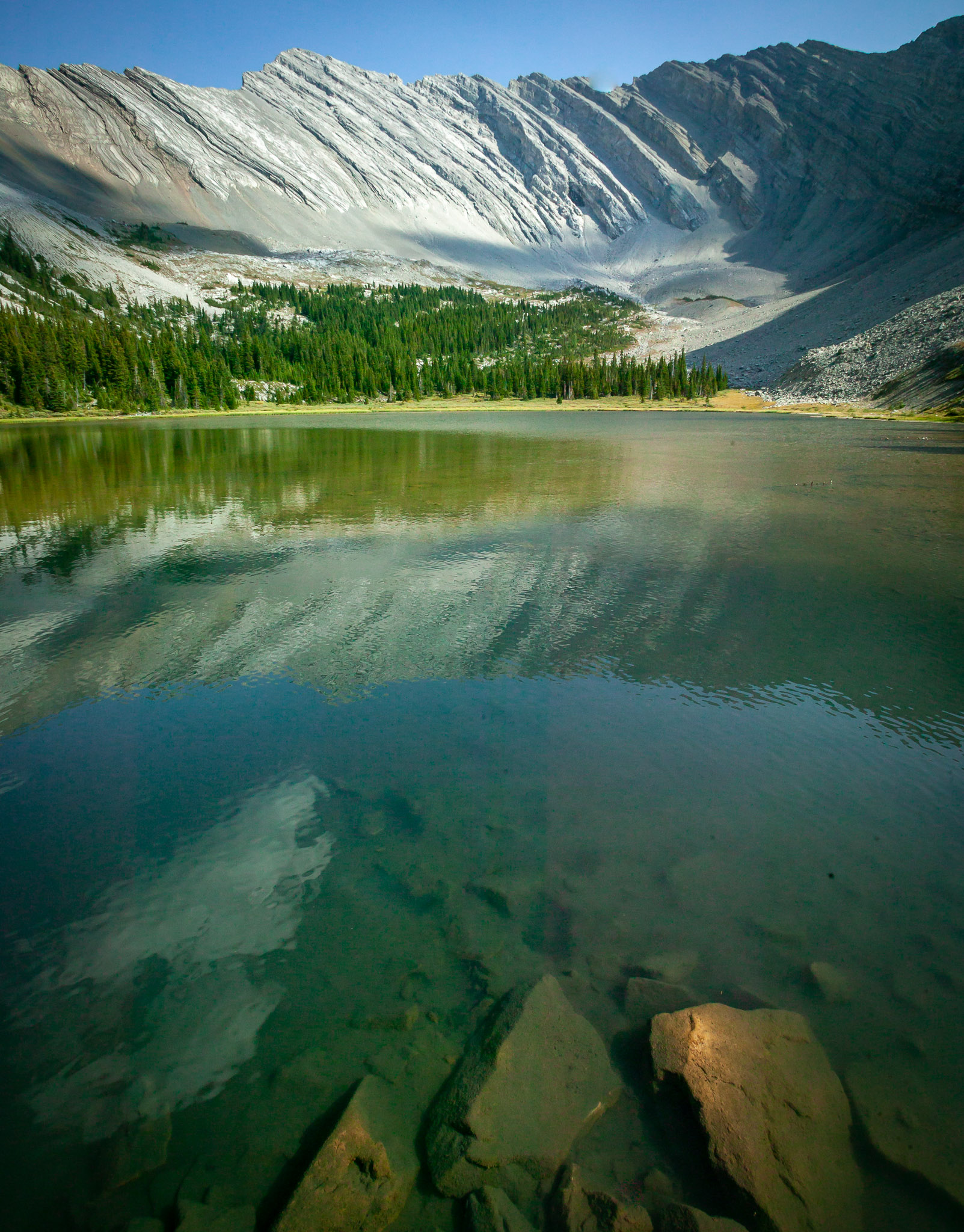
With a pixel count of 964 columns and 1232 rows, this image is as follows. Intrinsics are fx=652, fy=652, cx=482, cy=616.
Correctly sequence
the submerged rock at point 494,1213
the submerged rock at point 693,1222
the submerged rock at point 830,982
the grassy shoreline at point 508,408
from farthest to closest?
the grassy shoreline at point 508,408, the submerged rock at point 830,982, the submerged rock at point 494,1213, the submerged rock at point 693,1222

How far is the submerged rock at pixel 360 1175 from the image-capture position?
364 centimetres

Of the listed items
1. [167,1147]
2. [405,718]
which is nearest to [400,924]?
[167,1147]

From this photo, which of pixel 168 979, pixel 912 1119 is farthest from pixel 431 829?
pixel 912 1119

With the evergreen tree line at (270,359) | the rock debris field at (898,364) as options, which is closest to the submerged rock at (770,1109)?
the rock debris field at (898,364)

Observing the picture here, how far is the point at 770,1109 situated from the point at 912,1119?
94cm

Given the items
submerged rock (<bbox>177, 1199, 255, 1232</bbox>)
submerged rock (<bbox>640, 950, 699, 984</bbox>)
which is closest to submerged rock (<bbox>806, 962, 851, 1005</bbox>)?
submerged rock (<bbox>640, 950, 699, 984</bbox>)

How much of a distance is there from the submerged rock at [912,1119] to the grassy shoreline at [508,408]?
84.2 metres

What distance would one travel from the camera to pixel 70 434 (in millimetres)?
63219

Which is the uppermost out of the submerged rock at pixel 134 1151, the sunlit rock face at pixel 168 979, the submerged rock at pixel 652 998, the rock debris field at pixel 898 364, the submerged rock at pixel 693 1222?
the rock debris field at pixel 898 364

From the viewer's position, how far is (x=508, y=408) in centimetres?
12531

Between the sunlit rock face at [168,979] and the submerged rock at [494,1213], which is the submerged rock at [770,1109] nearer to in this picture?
the submerged rock at [494,1213]

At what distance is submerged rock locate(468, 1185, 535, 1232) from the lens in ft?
11.9

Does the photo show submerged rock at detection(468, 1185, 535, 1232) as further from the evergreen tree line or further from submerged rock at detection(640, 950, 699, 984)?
the evergreen tree line

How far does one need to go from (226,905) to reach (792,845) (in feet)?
18.2
